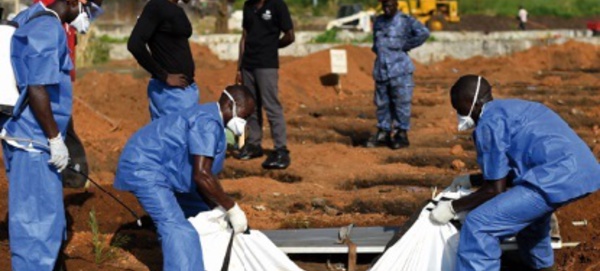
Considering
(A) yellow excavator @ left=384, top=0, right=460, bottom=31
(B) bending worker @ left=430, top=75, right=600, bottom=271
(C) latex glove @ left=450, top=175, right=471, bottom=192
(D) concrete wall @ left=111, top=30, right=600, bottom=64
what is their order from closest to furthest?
1. (B) bending worker @ left=430, top=75, right=600, bottom=271
2. (C) latex glove @ left=450, top=175, right=471, bottom=192
3. (D) concrete wall @ left=111, top=30, right=600, bottom=64
4. (A) yellow excavator @ left=384, top=0, right=460, bottom=31

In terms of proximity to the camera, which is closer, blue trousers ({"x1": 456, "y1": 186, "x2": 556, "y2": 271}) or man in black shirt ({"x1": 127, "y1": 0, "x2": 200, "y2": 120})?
blue trousers ({"x1": 456, "y1": 186, "x2": 556, "y2": 271})

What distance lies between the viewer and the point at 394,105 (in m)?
12.4

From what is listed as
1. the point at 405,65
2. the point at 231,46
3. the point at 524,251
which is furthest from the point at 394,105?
the point at 231,46

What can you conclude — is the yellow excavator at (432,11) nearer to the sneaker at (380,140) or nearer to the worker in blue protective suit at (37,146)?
the sneaker at (380,140)

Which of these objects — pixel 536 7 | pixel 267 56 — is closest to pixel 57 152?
pixel 267 56

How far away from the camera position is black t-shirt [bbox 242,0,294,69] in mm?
11445

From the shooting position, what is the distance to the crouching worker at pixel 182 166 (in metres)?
6.85

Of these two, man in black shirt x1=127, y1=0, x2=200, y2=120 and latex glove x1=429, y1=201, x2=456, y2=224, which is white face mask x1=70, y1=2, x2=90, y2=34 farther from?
latex glove x1=429, y1=201, x2=456, y2=224

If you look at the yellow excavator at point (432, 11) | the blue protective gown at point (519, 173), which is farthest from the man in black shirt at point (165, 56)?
the yellow excavator at point (432, 11)

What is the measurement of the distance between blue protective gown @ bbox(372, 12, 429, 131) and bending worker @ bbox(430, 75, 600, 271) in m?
5.34

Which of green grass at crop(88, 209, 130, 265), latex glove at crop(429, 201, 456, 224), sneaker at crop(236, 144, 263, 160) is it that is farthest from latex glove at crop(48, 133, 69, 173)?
sneaker at crop(236, 144, 263, 160)

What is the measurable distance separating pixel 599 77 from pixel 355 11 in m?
19.6

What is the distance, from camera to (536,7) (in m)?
46.0

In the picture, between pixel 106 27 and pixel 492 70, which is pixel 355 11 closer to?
pixel 106 27
